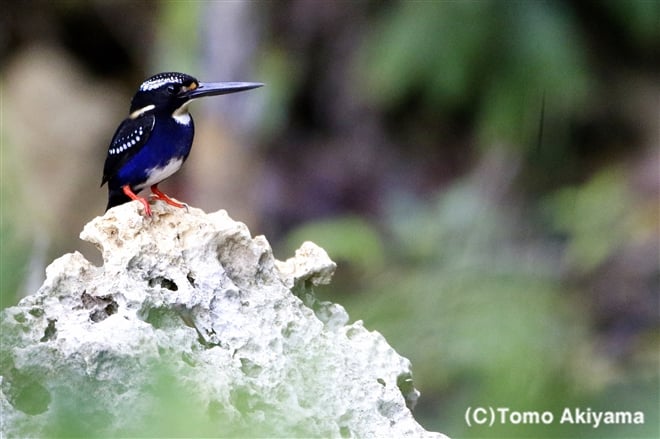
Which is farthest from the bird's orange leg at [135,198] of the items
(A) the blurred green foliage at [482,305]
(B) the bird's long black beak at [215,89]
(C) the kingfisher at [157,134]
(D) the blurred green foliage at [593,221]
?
(D) the blurred green foliage at [593,221]

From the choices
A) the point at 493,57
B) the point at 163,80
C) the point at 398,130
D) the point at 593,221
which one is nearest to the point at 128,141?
the point at 163,80

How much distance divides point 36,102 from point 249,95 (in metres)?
2.03

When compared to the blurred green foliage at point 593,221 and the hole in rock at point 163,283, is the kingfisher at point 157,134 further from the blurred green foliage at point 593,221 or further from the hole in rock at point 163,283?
the blurred green foliage at point 593,221

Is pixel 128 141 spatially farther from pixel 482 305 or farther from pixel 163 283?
pixel 482 305

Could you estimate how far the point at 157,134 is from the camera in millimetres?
3188

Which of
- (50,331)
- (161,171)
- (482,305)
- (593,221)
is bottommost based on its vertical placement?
(50,331)

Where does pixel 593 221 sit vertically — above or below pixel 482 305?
above

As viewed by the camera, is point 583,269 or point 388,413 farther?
point 583,269

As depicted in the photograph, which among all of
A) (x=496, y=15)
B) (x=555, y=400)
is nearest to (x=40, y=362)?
(x=555, y=400)

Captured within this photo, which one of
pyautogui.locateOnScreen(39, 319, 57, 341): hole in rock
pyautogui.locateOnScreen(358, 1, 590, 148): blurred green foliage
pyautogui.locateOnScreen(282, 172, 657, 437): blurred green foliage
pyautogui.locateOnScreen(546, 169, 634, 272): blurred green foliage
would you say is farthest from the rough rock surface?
pyautogui.locateOnScreen(358, 1, 590, 148): blurred green foliage

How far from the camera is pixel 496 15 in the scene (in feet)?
27.8

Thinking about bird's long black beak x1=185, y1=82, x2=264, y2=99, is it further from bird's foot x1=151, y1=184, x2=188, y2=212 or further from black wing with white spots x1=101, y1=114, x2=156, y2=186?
bird's foot x1=151, y1=184, x2=188, y2=212

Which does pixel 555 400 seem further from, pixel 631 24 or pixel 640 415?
pixel 631 24

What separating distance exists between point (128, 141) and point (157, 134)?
8cm
